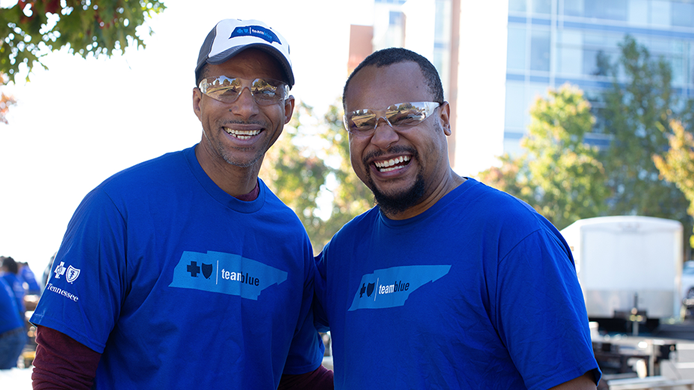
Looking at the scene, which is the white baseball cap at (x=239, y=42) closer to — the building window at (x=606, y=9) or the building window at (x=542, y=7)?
the building window at (x=542, y=7)

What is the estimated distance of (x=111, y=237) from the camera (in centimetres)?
233

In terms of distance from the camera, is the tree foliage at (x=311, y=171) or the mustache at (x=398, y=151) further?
the tree foliage at (x=311, y=171)

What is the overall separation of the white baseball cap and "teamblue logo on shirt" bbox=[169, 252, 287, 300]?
0.82m

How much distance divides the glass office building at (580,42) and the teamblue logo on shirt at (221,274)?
117 ft

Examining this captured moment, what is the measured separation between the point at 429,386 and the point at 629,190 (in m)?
33.4

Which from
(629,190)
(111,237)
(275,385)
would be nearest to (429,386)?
(275,385)

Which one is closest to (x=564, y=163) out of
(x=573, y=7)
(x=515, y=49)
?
(x=515, y=49)

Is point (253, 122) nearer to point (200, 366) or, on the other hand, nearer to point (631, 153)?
point (200, 366)

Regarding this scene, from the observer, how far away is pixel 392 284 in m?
2.47

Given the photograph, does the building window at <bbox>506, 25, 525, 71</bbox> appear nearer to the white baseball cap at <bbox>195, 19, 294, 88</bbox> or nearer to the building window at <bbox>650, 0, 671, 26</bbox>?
the building window at <bbox>650, 0, 671, 26</bbox>

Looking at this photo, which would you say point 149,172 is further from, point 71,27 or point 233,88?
point 71,27

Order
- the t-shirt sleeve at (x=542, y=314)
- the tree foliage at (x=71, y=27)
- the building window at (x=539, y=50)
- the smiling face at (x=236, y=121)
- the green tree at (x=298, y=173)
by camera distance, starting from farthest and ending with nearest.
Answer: the building window at (x=539, y=50) → the green tree at (x=298, y=173) → the tree foliage at (x=71, y=27) → the smiling face at (x=236, y=121) → the t-shirt sleeve at (x=542, y=314)

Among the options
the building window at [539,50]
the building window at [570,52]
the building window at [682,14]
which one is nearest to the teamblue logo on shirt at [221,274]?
the building window at [539,50]

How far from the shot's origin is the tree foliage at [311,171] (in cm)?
2109
